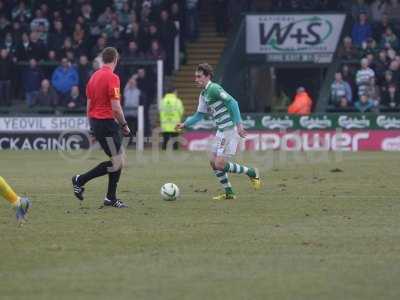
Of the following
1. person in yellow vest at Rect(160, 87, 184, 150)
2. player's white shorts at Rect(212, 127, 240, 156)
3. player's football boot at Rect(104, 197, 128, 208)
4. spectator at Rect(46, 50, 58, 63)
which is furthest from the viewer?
spectator at Rect(46, 50, 58, 63)

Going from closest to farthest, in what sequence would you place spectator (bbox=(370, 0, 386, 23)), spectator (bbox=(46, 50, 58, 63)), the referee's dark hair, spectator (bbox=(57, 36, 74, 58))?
the referee's dark hair
spectator (bbox=(46, 50, 58, 63))
spectator (bbox=(57, 36, 74, 58))
spectator (bbox=(370, 0, 386, 23))

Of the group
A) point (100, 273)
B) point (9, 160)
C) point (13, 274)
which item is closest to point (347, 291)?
point (100, 273)

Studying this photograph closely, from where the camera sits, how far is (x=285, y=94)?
1380 inches

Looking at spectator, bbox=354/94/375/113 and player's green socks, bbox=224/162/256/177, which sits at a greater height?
player's green socks, bbox=224/162/256/177

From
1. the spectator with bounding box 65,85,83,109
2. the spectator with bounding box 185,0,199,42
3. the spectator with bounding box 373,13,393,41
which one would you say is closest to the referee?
the spectator with bounding box 65,85,83,109

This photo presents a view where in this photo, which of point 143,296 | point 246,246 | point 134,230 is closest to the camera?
point 143,296

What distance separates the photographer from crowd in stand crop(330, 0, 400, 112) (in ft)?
105

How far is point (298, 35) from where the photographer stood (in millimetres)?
34281

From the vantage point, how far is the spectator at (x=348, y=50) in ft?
109

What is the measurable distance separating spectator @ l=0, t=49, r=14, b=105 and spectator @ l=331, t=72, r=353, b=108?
31.4 feet

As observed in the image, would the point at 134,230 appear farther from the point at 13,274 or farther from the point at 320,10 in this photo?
the point at 320,10

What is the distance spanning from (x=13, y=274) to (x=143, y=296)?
5.21ft

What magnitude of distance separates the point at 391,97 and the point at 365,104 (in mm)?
814

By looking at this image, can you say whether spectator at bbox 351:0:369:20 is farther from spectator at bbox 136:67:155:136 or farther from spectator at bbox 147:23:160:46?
spectator at bbox 136:67:155:136
